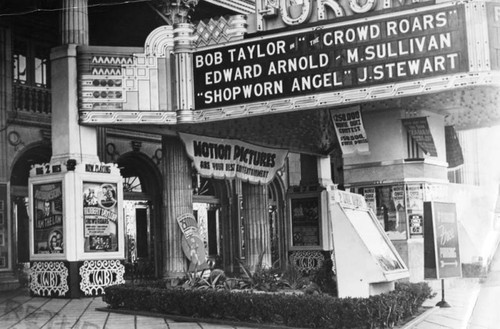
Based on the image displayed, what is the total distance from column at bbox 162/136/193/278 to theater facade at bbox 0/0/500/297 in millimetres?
38

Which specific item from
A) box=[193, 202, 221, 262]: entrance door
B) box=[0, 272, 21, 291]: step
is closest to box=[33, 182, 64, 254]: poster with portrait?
box=[0, 272, 21, 291]: step

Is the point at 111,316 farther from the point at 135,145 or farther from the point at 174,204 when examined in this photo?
the point at 135,145

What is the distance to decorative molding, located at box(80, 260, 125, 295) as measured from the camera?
1734 cm

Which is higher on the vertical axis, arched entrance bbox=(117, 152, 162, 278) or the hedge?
arched entrance bbox=(117, 152, 162, 278)

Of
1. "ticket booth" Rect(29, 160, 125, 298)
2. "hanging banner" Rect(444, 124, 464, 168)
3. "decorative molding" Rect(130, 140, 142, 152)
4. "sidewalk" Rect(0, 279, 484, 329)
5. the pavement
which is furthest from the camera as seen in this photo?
"decorative molding" Rect(130, 140, 142, 152)

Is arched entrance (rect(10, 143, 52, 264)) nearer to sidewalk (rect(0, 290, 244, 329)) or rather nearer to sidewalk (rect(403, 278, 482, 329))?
sidewalk (rect(0, 290, 244, 329))

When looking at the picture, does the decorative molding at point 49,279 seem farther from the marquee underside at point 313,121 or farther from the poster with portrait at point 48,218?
the marquee underside at point 313,121

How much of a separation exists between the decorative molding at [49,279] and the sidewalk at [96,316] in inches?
8.5

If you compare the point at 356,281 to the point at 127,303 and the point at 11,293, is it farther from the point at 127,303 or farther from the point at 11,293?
the point at 11,293

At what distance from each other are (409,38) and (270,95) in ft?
11.4

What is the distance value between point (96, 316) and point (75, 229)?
10.9ft

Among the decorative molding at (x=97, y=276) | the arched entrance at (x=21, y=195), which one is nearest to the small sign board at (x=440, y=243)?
the decorative molding at (x=97, y=276)

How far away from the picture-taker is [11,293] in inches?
787

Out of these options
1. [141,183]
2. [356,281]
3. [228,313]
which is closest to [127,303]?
[228,313]
